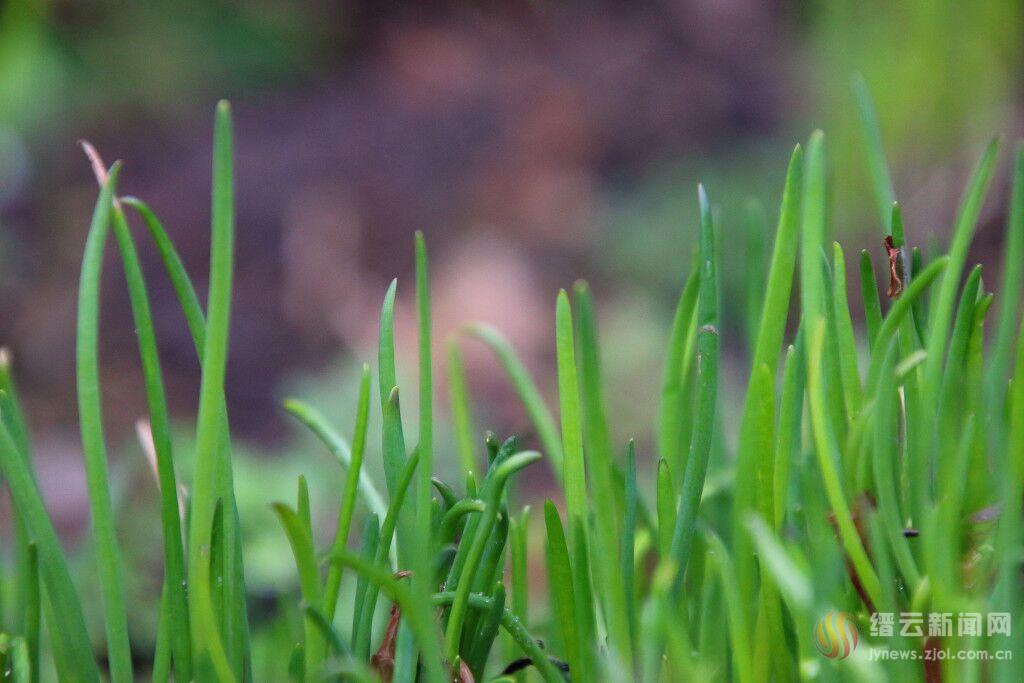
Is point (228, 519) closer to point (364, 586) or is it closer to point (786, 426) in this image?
point (364, 586)

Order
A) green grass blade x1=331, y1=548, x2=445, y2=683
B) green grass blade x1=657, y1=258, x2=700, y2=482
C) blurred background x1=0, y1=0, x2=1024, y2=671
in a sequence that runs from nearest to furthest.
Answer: green grass blade x1=331, y1=548, x2=445, y2=683, green grass blade x1=657, y1=258, x2=700, y2=482, blurred background x1=0, y1=0, x2=1024, y2=671

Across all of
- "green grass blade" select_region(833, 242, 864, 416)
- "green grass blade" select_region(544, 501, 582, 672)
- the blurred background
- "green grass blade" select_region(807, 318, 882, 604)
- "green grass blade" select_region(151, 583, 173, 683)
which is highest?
the blurred background

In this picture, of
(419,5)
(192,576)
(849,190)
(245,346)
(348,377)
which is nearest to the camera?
(192,576)

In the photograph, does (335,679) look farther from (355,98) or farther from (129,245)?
(355,98)

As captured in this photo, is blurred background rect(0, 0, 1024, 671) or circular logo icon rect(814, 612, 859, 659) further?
blurred background rect(0, 0, 1024, 671)

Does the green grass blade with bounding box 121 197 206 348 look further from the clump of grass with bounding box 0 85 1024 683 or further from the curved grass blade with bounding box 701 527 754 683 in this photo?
the curved grass blade with bounding box 701 527 754 683

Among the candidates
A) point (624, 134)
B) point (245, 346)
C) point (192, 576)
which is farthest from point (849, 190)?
point (192, 576)

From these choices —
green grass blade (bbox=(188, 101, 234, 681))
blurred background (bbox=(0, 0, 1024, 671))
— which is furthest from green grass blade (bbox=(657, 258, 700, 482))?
blurred background (bbox=(0, 0, 1024, 671))
